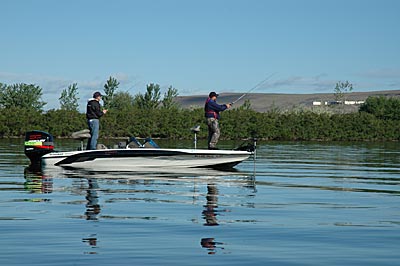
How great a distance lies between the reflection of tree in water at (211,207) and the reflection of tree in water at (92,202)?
1519mm

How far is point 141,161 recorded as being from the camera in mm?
20062

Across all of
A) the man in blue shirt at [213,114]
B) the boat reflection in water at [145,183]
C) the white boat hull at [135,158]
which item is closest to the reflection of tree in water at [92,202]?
the boat reflection in water at [145,183]

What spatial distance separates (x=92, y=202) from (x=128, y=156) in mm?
7720

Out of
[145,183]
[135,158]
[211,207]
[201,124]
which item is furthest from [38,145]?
[201,124]

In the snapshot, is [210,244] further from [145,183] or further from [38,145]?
[38,145]

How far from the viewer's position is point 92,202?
40.0ft

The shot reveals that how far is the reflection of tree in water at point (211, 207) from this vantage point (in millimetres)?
10266

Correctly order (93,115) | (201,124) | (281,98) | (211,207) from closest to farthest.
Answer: (211,207) < (93,115) < (201,124) < (281,98)

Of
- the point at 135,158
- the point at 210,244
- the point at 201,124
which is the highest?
the point at 201,124

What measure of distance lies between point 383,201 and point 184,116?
48919mm

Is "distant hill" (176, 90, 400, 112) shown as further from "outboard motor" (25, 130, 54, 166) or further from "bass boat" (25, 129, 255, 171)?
"outboard motor" (25, 130, 54, 166)

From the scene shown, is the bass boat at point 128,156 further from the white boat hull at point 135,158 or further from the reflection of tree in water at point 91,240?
the reflection of tree in water at point 91,240

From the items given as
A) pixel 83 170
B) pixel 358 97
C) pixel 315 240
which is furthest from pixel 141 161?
pixel 358 97

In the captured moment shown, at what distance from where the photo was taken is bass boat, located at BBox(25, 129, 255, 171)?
1986 cm
